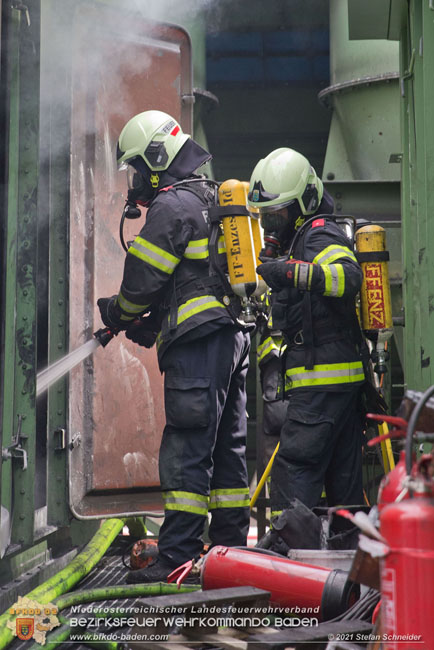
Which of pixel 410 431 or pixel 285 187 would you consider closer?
pixel 410 431

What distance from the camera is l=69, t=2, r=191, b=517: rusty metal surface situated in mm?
4688

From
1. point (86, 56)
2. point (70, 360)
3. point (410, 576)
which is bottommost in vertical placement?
point (410, 576)

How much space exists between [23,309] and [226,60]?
22.2 ft

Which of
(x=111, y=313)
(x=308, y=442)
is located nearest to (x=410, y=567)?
(x=308, y=442)

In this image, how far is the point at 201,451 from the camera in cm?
400

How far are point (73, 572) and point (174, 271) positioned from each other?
4.75 feet

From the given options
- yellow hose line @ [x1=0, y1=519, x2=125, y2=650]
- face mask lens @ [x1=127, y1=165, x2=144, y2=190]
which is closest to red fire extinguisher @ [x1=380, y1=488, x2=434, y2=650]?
yellow hose line @ [x1=0, y1=519, x2=125, y2=650]

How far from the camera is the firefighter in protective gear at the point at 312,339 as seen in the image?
3877 mm

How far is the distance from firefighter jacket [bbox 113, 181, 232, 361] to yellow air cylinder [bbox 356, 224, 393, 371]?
65 cm

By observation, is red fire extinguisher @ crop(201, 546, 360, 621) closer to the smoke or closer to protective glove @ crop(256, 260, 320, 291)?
protective glove @ crop(256, 260, 320, 291)

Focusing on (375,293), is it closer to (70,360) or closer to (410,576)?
(70,360)

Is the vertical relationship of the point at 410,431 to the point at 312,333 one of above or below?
below

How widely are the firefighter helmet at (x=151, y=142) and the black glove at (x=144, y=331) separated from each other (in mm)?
759

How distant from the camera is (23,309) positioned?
385cm
